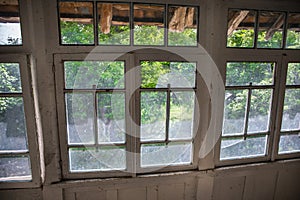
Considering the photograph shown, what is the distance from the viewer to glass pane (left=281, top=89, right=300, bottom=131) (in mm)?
1782

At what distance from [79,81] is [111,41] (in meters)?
0.36

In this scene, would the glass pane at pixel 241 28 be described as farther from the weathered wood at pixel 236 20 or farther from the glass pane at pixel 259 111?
the glass pane at pixel 259 111

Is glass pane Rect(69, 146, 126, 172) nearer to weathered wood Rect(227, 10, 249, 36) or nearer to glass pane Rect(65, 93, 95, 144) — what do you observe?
glass pane Rect(65, 93, 95, 144)

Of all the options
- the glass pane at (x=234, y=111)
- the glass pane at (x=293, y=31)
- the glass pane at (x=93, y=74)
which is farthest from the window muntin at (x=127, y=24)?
the glass pane at (x=293, y=31)

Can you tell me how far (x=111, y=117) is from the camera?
1516mm

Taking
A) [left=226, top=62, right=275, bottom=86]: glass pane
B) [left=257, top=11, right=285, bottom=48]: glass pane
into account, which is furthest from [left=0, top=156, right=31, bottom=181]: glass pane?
[left=257, top=11, right=285, bottom=48]: glass pane

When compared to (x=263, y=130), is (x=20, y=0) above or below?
above

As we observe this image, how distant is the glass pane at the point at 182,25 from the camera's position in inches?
58.5

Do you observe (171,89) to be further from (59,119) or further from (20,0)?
(20,0)

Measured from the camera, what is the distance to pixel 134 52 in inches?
57.1

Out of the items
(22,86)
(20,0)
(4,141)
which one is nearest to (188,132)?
(22,86)

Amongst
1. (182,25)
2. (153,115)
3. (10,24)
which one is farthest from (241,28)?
(10,24)

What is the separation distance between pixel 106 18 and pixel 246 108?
1.31 meters

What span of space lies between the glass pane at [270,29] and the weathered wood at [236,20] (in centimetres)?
15
